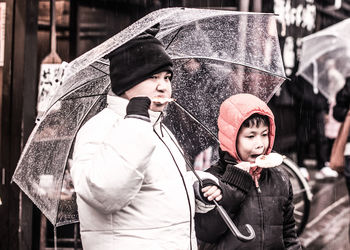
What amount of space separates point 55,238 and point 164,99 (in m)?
Result: 3.95

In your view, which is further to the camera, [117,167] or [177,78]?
[177,78]

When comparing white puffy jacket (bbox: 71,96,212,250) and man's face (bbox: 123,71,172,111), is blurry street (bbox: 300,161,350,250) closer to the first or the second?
white puffy jacket (bbox: 71,96,212,250)

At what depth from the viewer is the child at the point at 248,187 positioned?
386 cm

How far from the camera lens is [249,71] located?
4477 mm

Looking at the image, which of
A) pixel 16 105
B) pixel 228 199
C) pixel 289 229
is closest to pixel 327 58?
pixel 16 105

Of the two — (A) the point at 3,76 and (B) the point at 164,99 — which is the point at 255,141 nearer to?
(B) the point at 164,99

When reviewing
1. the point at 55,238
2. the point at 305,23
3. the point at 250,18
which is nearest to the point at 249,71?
the point at 250,18

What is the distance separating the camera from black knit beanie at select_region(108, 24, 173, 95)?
10.8 ft

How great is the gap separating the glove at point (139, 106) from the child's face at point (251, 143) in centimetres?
104

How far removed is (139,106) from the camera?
306 cm

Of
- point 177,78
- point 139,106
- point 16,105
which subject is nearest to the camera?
point 139,106

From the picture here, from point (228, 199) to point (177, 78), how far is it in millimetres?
878

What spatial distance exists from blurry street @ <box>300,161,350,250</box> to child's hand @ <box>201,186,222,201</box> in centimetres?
434

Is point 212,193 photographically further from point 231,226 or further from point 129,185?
point 129,185
